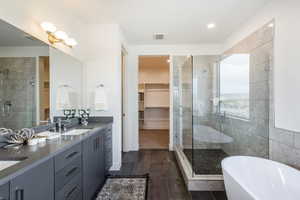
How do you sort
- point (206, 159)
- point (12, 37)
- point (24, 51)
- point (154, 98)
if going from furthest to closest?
1. point (154, 98)
2. point (206, 159)
3. point (24, 51)
4. point (12, 37)

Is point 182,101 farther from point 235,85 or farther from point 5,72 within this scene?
point 5,72

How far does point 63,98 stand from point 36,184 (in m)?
1.67

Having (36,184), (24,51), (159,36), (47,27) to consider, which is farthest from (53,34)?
(159,36)

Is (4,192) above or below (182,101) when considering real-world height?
below

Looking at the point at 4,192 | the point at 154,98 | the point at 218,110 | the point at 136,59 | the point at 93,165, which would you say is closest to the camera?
the point at 4,192

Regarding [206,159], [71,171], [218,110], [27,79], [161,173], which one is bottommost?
[161,173]

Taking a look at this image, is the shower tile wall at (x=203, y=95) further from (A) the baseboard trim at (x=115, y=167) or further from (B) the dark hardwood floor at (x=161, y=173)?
(A) the baseboard trim at (x=115, y=167)

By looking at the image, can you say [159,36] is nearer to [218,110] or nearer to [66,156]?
[218,110]

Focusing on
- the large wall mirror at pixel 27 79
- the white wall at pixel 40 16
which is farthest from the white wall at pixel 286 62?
the large wall mirror at pixel 27 79

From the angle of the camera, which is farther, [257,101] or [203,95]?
[203,95]

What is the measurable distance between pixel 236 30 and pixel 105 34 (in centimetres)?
262

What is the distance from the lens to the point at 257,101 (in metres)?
2.86

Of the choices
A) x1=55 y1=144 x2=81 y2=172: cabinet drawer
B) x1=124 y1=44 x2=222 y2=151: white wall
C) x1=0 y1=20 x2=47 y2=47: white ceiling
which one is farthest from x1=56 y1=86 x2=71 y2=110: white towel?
x1=124 y1=44 x2=222 y2=151: white wall

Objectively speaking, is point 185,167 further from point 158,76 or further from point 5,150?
point 158,76
